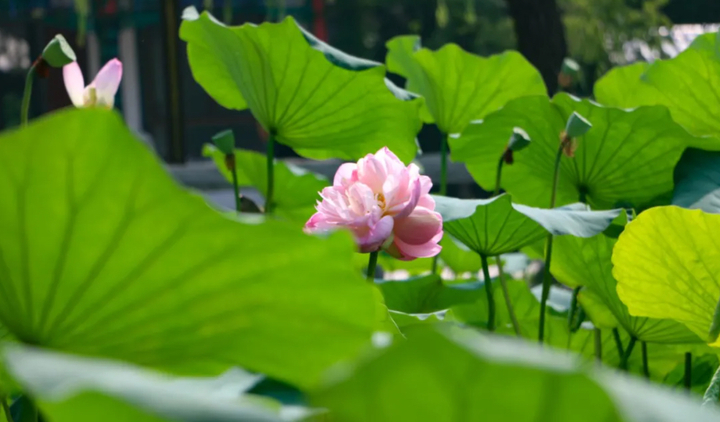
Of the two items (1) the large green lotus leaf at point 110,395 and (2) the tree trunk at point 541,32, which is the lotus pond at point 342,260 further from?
(2) the tree trunk at point 541,32

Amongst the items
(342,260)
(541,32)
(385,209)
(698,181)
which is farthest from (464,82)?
(541,32)

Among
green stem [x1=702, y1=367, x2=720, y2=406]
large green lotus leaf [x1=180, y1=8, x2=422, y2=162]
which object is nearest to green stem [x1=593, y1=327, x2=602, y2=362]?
large green lotus leaf [x1=180, y1=8, x2=422, y2=162]

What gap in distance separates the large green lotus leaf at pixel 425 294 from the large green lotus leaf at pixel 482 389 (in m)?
0.61

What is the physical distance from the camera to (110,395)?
0.15 m

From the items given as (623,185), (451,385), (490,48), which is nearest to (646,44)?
(490,48)

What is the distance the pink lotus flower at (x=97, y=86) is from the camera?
1.79 feet

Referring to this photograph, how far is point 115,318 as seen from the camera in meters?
0.26

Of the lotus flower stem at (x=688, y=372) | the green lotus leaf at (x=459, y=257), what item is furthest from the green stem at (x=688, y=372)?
the green lotus leaf at (x=459, y=257)

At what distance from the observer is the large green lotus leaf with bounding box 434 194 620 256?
0.56 metres

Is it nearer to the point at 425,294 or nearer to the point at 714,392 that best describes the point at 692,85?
the point at 425,294

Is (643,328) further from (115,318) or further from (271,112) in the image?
(115,318)

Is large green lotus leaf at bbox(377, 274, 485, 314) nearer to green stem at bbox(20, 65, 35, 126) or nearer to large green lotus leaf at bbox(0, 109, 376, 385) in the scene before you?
green stem at bbox(20, 65, 35, 126)

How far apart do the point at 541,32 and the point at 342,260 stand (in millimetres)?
2499

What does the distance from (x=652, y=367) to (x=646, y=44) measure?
32.7ft
